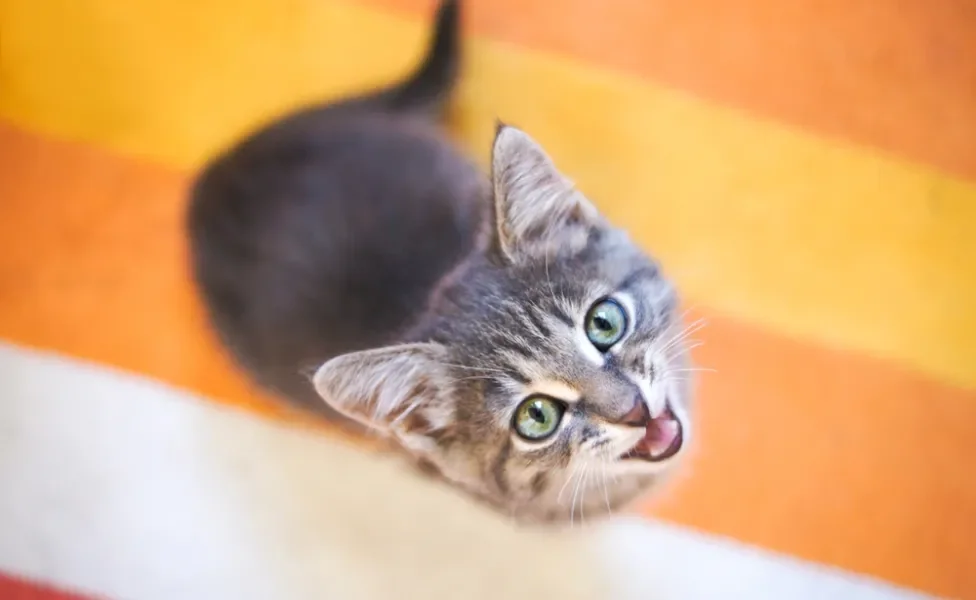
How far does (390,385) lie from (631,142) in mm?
709

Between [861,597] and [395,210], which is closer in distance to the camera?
[395,210]

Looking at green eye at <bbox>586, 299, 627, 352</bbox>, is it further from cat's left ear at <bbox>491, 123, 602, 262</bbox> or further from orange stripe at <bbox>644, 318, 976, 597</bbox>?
orange stripe at <bbox>644, 318, 976, 597</bbox>

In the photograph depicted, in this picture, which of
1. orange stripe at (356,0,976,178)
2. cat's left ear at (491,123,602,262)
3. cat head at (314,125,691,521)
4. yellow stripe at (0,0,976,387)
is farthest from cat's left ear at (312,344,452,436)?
orange stripe at (356,0,976,178)

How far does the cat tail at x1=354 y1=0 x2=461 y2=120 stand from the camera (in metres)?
1.22

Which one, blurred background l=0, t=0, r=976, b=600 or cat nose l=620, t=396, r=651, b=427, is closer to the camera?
cat nose l=620, t=396, r=651, b=427

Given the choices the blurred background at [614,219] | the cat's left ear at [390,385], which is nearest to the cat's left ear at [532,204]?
the cat's left ear at [390,385]

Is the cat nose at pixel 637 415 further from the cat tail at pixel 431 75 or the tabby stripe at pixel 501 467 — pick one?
the cat tail at pixel 431 75

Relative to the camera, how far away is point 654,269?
947 millimetres

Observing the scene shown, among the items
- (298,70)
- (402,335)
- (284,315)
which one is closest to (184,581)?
(284,315)

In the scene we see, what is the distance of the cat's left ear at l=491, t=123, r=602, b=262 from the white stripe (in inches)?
20.3

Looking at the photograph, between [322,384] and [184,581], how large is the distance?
2.09 ft

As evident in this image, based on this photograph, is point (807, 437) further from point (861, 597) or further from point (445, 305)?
point (445, 305)

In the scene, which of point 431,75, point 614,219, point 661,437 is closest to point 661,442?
point 661,437

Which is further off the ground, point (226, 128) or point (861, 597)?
point (226, 128)
